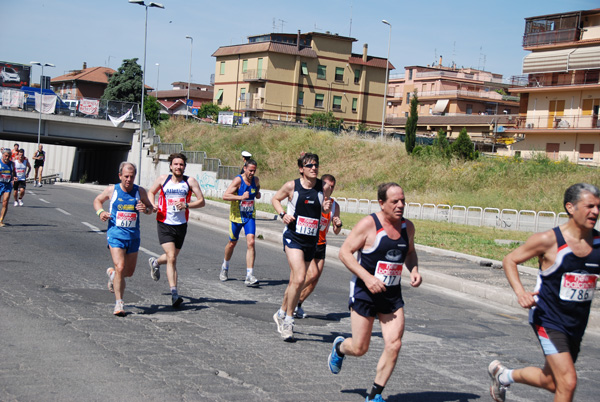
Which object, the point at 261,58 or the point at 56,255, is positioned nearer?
the point at 56,255

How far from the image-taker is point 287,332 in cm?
704

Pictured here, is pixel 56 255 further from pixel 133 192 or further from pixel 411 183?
pixel 411 183

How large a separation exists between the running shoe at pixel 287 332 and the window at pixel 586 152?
4428 centimetres

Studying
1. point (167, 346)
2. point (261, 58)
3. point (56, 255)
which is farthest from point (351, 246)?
point (261, 58)

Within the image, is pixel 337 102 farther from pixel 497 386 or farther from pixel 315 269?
pixel 497 386

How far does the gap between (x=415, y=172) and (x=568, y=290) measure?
34.7m

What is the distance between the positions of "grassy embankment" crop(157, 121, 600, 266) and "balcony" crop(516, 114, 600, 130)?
10.0 meters

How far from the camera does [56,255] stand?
1228cm

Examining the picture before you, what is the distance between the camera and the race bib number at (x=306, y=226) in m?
7.57

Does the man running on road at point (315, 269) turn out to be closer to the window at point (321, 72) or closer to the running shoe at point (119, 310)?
the running shoe at point (119, 310)

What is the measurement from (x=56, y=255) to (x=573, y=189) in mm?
10017

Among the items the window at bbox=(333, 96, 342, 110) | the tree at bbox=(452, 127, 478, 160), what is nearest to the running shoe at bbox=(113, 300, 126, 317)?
the tree at bbox=(452, 127, 478, 160)

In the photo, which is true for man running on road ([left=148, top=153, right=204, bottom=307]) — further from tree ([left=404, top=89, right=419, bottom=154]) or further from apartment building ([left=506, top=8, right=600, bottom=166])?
apartment building ([left=506, top=8, right=600, bottom=166])

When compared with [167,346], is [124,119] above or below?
above
